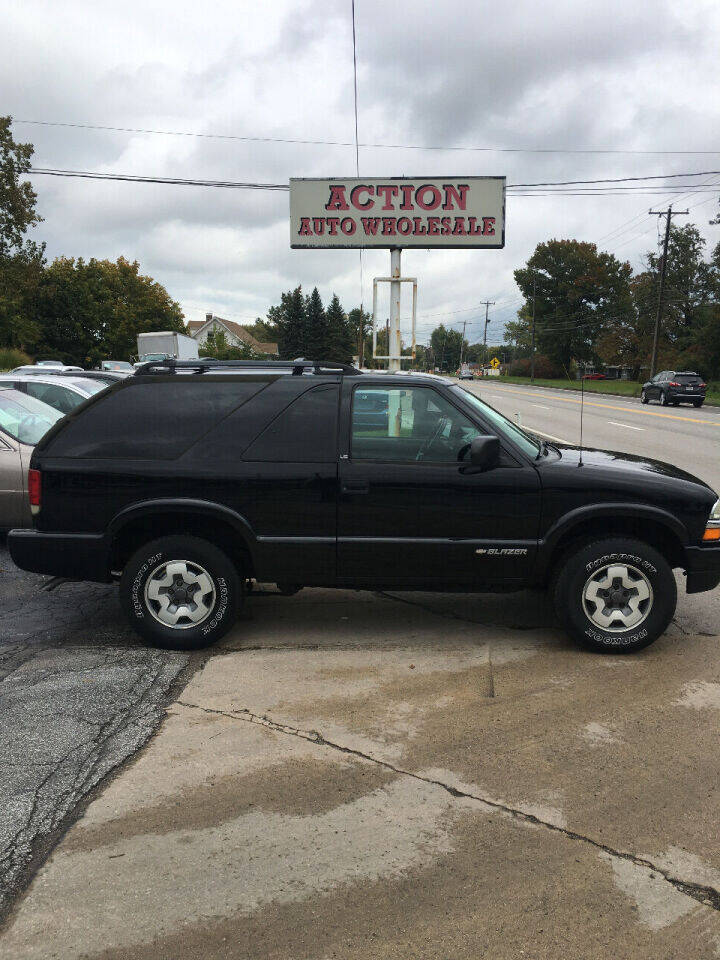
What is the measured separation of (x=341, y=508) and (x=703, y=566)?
7.30 feet

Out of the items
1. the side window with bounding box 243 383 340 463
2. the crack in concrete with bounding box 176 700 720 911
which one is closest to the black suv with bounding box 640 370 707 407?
the side window with bounding box 243 383 340 463

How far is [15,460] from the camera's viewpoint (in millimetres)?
7270

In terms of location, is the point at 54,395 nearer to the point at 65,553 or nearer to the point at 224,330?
the point at 65,553

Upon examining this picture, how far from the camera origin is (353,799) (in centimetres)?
322

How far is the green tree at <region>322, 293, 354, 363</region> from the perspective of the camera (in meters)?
92.2

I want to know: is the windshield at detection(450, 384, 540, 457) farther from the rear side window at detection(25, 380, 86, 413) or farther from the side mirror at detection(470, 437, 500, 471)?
the rear side window at detection(25, 380, 86, 413)

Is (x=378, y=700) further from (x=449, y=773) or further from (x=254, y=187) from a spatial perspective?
(x=254, y=187)

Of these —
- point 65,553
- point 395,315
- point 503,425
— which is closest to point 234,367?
point 65,553

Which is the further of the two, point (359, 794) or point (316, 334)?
point (316, 334)

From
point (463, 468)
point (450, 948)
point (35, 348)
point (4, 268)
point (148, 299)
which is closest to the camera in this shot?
point (450, 948)

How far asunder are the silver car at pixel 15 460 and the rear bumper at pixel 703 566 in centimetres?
537

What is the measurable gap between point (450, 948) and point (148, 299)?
8594 cm

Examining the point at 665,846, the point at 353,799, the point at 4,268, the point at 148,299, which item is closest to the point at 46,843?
the point at 353,799

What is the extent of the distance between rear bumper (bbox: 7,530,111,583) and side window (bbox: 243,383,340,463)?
3.59 ft
